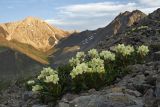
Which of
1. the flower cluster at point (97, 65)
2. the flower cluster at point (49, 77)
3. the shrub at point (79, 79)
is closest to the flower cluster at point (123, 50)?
the shrub at point (79, 79)

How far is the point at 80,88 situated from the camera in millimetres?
21453

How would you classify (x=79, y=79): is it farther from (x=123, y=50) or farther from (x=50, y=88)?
(x=123, y=50)

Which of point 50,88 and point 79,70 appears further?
point 50,88

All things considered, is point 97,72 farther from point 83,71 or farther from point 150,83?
point 150,83

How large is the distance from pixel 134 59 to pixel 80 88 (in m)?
5.32

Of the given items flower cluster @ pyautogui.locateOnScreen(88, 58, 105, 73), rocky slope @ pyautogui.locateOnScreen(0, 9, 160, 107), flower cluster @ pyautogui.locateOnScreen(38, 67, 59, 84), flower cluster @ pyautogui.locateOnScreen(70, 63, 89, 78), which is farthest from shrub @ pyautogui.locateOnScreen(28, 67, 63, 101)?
flower cluster @ pyautogui.locateOnScreen(88, 58, 105, 73)

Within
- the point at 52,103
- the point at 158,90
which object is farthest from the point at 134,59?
the point at 158,90

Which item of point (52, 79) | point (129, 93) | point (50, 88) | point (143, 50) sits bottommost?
point (129, 93)

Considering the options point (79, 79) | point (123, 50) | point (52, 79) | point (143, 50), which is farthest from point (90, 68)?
point (143, 50)

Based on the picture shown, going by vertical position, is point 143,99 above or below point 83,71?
below

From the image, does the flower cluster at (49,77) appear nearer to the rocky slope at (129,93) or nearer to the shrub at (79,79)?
the shrub at (79,79)

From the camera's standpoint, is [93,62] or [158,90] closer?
[158,90]

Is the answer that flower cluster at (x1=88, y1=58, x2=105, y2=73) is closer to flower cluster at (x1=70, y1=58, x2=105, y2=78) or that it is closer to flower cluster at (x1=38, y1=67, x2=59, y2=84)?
flower cluster at (x1=70, y1=58, x2=105, y2=78)

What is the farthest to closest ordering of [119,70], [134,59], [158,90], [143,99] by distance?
[134,59] → [119,70] → [143,99] → [158,90]
